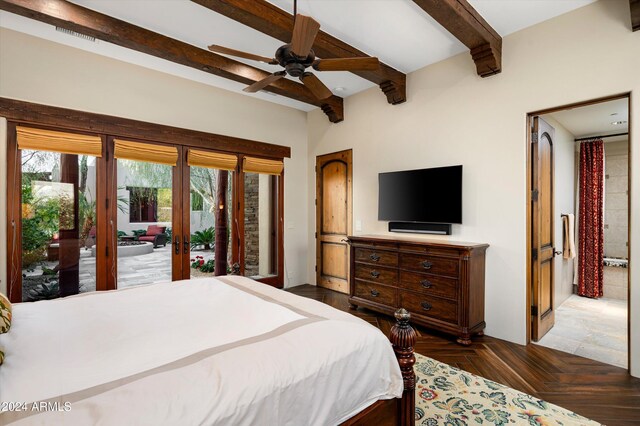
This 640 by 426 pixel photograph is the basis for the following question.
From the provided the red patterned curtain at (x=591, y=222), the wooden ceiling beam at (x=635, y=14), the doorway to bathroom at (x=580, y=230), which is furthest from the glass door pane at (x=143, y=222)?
the red patterned curtain at (x=591, y=222)

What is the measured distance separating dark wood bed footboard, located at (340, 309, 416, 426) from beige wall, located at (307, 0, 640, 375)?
2149mm

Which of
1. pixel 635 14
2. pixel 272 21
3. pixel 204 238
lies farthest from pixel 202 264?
pixel 635 14

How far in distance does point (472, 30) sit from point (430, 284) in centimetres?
246

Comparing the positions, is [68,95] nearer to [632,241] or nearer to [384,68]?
[384,68]

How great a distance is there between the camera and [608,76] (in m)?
2.65

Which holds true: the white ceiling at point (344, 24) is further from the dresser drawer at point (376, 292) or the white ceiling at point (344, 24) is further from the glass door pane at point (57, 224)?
the dresser drawer at point (376, 292)

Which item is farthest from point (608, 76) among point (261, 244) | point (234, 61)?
point (261, 244)

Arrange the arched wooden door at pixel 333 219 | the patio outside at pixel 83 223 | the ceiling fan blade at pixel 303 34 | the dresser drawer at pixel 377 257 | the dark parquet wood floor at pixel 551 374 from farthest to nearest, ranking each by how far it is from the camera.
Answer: the arched wooden door at pixel 333 219 → the dresser drawer at pixel 377 257 → the patio outside at pixel 83 223 → the dark parquet wood floor at pixel 551 374 → the ceiling fan blade at pixel 303 34

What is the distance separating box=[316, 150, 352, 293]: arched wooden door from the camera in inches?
197

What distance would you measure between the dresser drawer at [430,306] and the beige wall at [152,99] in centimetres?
234

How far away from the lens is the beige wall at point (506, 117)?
262cm

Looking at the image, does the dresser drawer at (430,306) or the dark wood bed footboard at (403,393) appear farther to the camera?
the dresser drawer at (430,306)

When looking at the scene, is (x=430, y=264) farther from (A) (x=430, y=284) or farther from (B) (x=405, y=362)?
(B) (x=405, y=362)

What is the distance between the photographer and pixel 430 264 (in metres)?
3.36
